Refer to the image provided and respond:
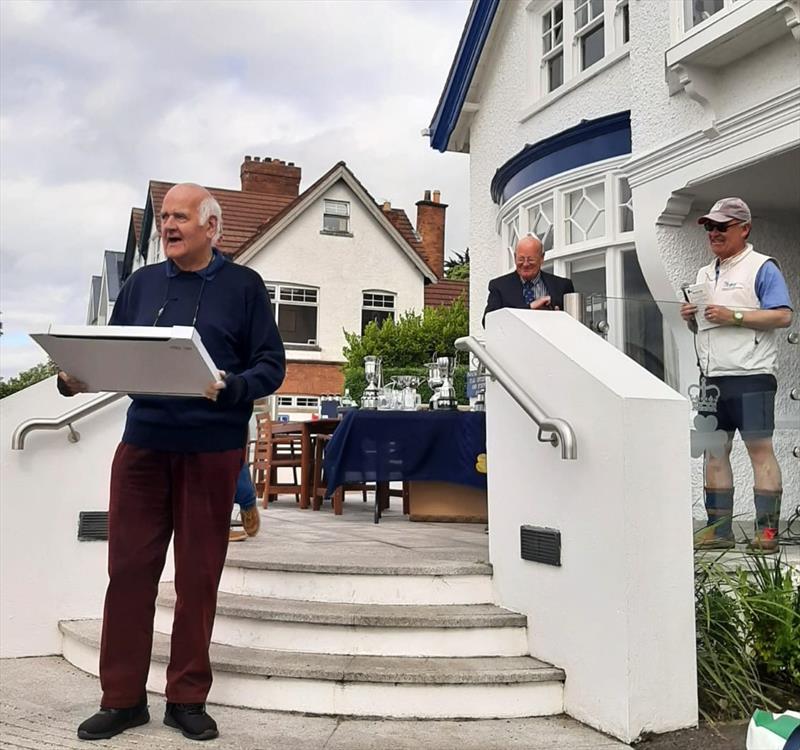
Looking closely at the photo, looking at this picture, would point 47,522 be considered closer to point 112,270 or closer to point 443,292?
point 443,292

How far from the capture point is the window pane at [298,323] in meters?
21.3

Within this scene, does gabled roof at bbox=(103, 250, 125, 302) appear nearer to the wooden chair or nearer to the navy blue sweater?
the wooden chair

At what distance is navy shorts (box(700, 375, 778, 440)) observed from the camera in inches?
162

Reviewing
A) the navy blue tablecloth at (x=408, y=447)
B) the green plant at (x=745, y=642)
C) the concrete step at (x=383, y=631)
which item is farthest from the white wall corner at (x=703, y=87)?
the concrete step at (x=383, y=631)

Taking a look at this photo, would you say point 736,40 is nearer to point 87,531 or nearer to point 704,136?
point 704,136

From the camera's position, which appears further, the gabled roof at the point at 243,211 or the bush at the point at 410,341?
the gabled roof at the point at 243,211

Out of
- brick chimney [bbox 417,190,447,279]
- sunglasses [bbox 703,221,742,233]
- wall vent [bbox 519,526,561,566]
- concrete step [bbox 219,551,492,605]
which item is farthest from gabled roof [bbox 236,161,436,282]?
wall vent [bbox 519,526,561,566]

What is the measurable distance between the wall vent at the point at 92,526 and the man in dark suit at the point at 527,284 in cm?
248

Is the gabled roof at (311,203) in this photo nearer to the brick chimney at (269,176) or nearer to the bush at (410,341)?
the brick chimney at (269,176)

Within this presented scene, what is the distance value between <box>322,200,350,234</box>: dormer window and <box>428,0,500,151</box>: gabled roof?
10.4m

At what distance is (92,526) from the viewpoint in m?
4.57

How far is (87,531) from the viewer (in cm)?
457

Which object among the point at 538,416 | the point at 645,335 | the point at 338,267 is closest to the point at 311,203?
the point at 338,267

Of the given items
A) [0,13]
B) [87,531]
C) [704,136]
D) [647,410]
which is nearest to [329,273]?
[0,13]
